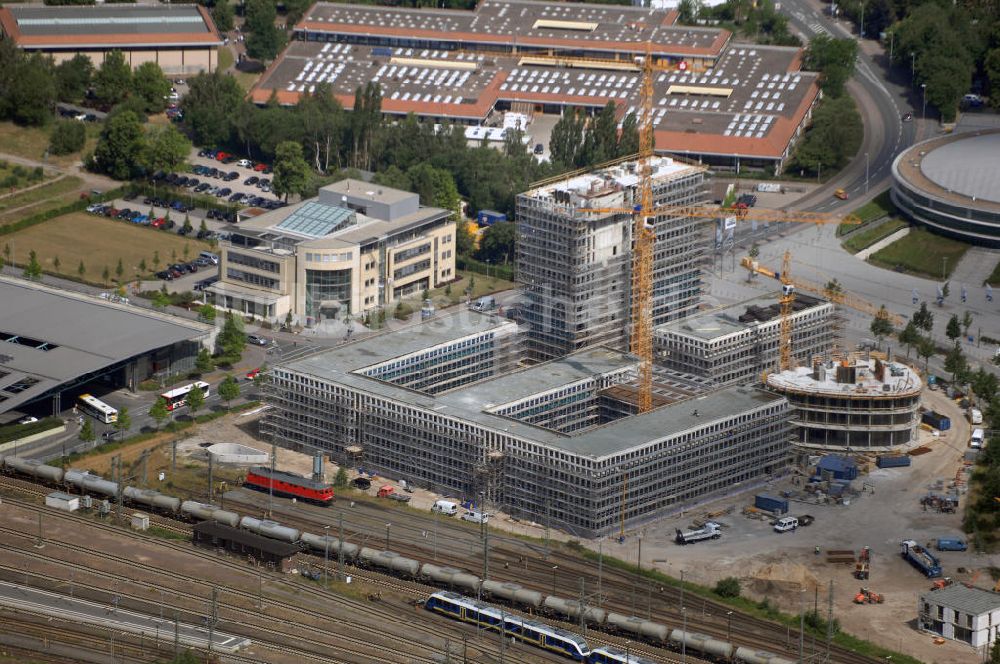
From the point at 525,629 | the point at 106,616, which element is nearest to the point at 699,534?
the point at 525,629

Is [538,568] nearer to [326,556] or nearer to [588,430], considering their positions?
[326,556]

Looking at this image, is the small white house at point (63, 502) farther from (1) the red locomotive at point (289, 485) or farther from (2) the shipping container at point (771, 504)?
(2) the shipping container at point (771, 504)

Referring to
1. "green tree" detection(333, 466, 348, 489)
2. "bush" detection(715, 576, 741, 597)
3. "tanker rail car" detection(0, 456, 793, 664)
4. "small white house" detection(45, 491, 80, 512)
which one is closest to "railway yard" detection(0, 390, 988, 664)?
"tanker rail car" detection(0, 456, 793, 664)

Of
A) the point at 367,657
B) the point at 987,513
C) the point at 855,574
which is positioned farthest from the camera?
the point at 987,513

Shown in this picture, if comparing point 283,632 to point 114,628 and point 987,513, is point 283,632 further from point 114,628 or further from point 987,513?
point 987,513

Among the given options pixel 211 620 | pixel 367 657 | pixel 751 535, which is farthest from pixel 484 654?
pixel 751 535

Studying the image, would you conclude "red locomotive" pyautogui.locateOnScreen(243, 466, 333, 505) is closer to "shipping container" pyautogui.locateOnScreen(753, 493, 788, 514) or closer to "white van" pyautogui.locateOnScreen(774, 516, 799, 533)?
"shipping container" pyautogui.locateOnScreen(753, 493, 788, 514)
